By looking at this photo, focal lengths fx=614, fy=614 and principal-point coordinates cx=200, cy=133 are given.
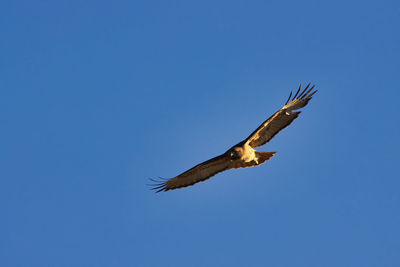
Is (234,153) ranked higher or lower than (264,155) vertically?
higher

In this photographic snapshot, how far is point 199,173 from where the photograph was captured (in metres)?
20.2

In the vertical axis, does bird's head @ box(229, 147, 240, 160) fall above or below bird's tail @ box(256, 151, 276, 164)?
above

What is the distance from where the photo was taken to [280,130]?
18.8 m

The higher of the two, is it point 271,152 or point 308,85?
point 308,85

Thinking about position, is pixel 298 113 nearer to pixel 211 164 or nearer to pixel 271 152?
pixel 271 152

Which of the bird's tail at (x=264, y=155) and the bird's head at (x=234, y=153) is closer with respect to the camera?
the bird's head at (x=234, y=153)

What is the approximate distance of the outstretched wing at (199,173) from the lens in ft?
64.6

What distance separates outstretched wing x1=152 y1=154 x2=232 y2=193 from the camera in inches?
776

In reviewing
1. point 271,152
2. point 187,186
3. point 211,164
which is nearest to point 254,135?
point 271,152

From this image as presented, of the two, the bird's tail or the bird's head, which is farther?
the bird's tail

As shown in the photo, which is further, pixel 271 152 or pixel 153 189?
pixel 153 189

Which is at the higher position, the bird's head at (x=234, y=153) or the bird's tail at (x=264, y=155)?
the bird's head at (x=234, y=153)

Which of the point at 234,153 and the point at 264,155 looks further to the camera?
the point at 264,155

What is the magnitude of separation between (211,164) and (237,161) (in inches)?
48.9
